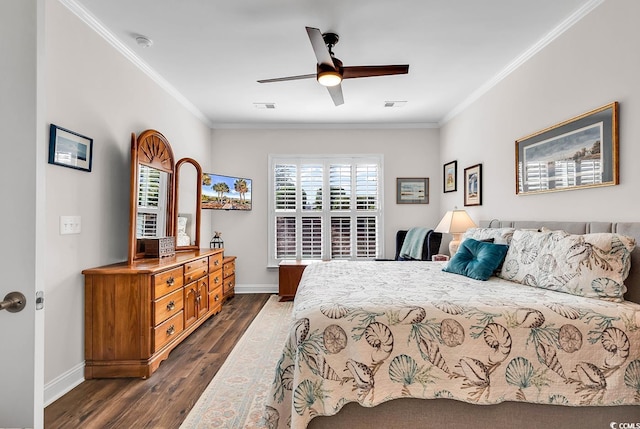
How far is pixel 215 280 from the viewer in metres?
4.12

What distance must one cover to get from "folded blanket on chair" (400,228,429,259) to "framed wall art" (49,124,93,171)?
3.74 meters

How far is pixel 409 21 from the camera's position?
2.62 metres

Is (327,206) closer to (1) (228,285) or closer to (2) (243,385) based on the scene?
(1) (228,285)

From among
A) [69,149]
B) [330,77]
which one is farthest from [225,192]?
[330,77]

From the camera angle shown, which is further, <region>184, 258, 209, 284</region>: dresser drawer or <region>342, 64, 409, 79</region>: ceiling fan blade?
<region>184, 258, 209, 284</region>: dresser drawer

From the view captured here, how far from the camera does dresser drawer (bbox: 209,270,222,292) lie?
13.0 ft

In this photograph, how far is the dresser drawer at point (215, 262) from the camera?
398 cm

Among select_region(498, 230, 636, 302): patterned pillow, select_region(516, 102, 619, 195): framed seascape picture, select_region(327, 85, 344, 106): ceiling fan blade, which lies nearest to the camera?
select_region(498, 230, 636, 302): patterned pillow

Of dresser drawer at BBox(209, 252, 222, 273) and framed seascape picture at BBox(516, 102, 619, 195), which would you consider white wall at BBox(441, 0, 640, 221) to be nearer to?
framed seascape picture at BBox(516, 102, 619, 195)

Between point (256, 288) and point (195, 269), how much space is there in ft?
6.52

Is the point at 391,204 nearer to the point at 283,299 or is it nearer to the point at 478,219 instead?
the point at 478,219

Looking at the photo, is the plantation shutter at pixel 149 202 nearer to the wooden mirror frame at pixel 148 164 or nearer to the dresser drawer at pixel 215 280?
the wooden mirror frame at pixel 148 164

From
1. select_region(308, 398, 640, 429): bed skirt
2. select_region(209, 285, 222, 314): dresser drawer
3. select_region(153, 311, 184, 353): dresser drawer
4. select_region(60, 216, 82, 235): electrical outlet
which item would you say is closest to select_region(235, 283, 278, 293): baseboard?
select_region(209, 285, 222, 314): dresser drawer

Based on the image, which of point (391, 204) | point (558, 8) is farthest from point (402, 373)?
point (391, 204)
